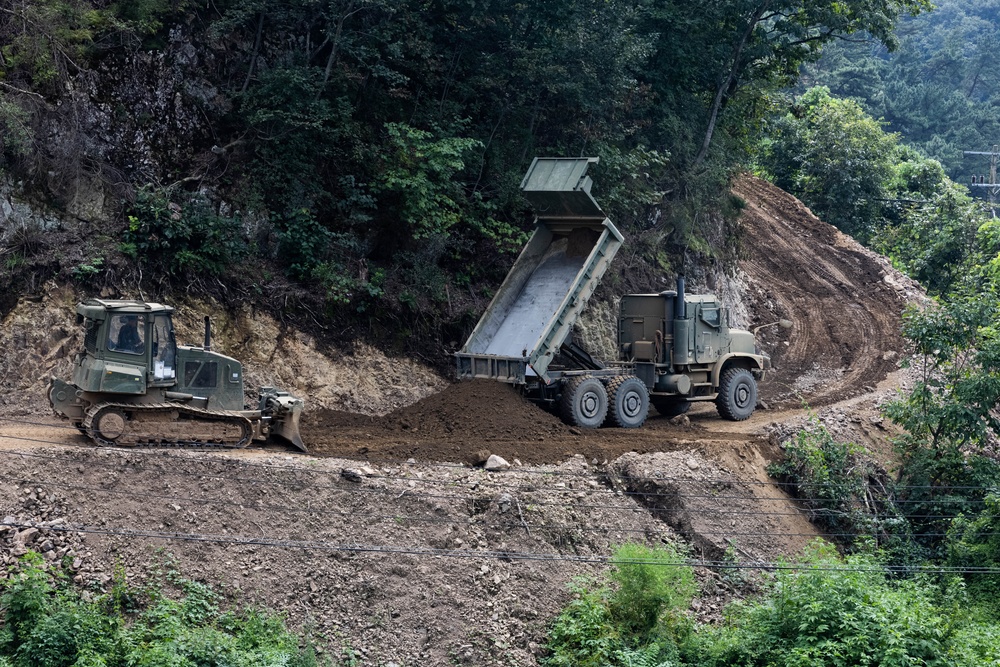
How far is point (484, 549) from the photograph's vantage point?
54.9ft

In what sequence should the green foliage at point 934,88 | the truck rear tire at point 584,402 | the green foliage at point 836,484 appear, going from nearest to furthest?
the green foliage at point 836,484
the truck rear tire at point 584,402
the green foliage at point 934,88

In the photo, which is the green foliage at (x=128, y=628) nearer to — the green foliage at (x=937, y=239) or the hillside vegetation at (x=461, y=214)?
the hillside vegetation at (x=461, y=214)

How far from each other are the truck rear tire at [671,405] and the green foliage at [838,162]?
58.9 ft

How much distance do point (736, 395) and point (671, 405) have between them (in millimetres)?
1498

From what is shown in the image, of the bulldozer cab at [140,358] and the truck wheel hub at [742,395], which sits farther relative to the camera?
the truck wheel hub at [742,395]

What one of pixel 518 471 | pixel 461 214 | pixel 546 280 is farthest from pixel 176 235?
pixel 518 471

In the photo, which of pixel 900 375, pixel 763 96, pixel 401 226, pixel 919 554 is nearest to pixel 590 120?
pixel 401 226

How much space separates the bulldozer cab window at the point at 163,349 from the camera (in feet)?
55.8

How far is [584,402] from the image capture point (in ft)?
69.4

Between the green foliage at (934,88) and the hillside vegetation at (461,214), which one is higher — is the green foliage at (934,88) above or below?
above

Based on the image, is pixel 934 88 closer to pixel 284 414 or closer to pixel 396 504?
pixel 284 414

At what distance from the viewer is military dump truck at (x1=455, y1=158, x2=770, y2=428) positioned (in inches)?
824

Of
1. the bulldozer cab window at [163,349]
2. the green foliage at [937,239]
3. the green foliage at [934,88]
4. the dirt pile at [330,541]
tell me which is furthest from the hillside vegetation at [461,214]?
the green foliage at [934,88]

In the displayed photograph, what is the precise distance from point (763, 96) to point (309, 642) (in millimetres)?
21769
